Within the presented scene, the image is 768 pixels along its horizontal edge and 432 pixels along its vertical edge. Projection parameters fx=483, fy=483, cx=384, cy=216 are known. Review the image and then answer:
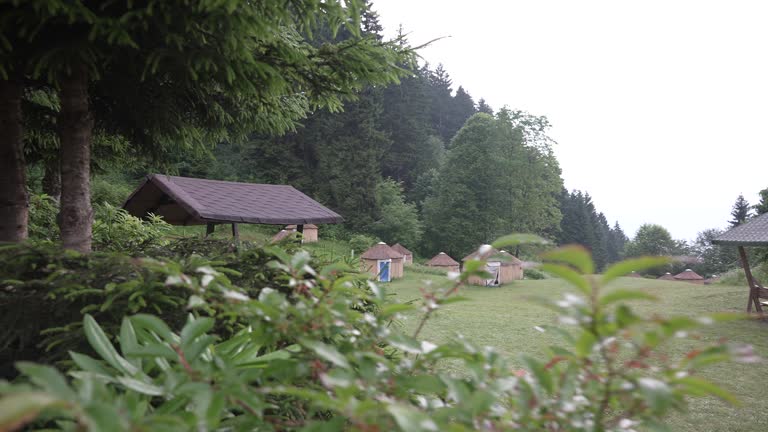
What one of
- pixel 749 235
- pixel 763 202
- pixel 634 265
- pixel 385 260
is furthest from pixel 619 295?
pixel 763 202

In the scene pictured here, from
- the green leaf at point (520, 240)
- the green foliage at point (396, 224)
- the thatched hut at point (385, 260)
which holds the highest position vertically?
the green foliage at point (396, 224)

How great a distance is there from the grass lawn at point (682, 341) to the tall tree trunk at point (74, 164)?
187 centimetres

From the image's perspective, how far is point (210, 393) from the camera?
80cm

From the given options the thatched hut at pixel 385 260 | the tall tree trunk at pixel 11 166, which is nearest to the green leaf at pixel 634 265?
the tall tree trunk at pixel 11 166

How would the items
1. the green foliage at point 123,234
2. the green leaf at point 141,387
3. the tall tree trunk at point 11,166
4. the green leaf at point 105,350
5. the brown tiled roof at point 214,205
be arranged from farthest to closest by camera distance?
the brown tiled roof at point 214,205
the green foliage at point 123,234
the tall tree trunk at point 11,166
the green leaf at point 105,350
the green leaf at point 141,387

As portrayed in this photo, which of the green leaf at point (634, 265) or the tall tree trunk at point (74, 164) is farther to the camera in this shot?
the tall tree trunk at point (74, 164)

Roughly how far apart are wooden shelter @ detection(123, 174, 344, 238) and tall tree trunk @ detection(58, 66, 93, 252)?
6.06 m

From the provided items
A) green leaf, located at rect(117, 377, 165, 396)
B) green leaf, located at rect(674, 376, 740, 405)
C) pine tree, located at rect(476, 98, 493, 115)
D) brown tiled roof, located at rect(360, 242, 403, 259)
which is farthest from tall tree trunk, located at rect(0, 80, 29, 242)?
pine tree, located at rect(476, 98, 493, 115)

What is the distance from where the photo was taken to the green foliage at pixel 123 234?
3.08 metres

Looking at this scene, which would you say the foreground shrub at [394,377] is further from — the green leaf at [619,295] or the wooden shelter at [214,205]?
the wooden shelter at [214,205]

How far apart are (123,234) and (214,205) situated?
17.5 feet

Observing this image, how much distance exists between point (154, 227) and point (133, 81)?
3246 millimetres

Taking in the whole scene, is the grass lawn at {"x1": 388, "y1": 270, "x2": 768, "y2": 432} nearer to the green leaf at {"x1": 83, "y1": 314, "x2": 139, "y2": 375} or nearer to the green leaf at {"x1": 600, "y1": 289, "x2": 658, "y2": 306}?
the green leaf at {"x1": 600, "y1": 289, "x2": 658, "y2": 306}

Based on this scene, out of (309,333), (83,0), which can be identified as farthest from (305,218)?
(309,333)
